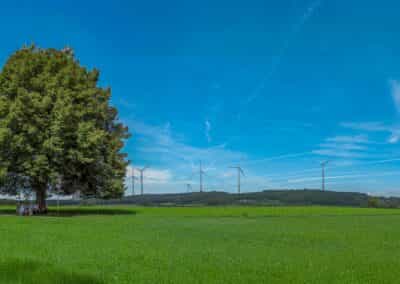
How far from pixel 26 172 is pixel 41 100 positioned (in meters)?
7.47

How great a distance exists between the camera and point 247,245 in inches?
627

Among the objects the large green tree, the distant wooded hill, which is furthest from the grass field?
the distant wooded hill

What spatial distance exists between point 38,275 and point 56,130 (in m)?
29.5

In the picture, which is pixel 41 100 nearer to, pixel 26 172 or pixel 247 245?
pixel 26 172

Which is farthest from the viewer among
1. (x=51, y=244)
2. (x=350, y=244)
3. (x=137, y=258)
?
(x=350, y=244)

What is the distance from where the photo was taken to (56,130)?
36812mm

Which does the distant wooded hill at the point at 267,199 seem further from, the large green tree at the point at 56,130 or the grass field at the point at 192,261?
the grass field at the point at 192,261

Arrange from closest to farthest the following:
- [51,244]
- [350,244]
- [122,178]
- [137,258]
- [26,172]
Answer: [137,258], [51,244], [350,244], [26,172], [122,178]

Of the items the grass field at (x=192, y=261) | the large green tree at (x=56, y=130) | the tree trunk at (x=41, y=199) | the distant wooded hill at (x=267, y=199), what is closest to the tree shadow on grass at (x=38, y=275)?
the grass field at (x=192, y=261)

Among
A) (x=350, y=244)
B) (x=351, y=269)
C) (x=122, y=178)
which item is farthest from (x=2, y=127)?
(x=351, y=269)

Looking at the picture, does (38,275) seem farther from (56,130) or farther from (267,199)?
(267,199)

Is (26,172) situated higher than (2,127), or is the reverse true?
(2,127)

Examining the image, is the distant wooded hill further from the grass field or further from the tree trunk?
the grass field

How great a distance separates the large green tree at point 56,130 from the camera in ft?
122
